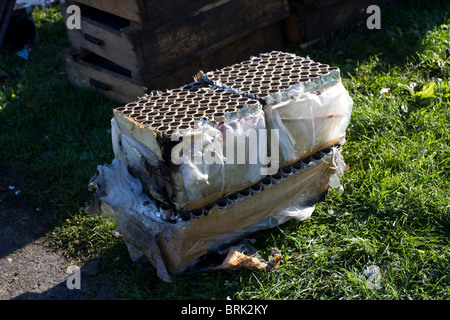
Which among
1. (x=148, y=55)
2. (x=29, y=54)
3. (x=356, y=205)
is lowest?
(x=356, y=205)

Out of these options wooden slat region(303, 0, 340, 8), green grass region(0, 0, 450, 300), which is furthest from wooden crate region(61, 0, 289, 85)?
green grass region(0, 0, 450, 300)

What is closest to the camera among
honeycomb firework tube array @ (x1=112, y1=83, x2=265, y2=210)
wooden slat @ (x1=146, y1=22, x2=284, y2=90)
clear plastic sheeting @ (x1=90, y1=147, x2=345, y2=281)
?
honeycomb firework tube array @ (x1=112, y1=83, x2=265, y2=210)

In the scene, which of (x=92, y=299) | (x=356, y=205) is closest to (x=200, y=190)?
(x=92, y=299)

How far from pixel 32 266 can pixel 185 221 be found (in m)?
1.10

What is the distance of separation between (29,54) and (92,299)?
3.44 m

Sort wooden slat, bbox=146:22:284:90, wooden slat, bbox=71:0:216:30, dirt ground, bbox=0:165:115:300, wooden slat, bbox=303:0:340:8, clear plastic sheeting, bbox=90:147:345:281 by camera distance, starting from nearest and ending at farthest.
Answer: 1. clear plastic sheeting, bbox=90:147:345:281
2. dirt ground, bbox=0:165:115:300
3. wooden slat, bbox=71:0:216:30
4. wooden slat, bbox=146:22:284:90
5. wooden slat, bbox=303:0:340:8

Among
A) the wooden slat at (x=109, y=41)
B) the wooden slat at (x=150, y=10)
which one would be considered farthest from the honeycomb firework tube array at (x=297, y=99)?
the wooden slat at (x=109, y=41)

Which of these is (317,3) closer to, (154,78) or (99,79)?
(154,78)

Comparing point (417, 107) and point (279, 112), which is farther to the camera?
point (417, 107)

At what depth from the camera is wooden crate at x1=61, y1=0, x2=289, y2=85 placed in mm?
3793

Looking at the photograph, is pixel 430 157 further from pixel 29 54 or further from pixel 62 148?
pixel 29 54

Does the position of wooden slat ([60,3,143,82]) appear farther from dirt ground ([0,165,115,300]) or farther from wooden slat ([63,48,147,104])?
dirt ground ([0,165,115,300])

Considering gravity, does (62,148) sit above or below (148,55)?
below

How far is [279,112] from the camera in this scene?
105 inches
